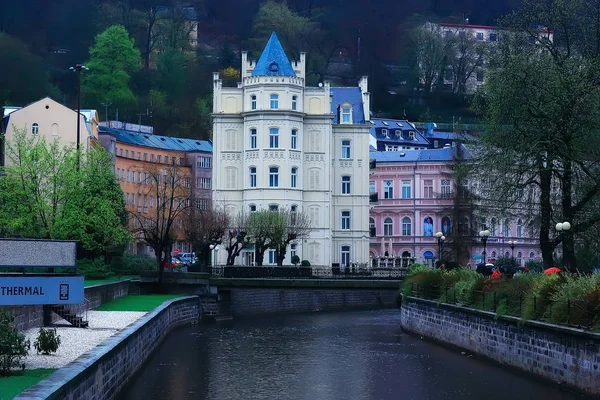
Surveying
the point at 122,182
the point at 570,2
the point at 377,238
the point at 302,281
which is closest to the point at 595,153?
the point at 570,2

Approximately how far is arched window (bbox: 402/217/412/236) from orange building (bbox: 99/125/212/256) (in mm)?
17799

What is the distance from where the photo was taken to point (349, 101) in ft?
320

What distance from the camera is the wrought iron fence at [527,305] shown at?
32719mm

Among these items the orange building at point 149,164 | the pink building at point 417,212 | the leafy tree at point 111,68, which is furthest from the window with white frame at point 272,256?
the leafy tree at point 111,68

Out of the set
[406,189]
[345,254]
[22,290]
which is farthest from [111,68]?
[22,290]

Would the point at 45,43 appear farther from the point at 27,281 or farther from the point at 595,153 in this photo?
the point at 27,281

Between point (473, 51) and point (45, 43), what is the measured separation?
5705cm

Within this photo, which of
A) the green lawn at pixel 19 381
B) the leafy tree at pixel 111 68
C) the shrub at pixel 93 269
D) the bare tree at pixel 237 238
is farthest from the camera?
the leafy tree at pixel 111 68

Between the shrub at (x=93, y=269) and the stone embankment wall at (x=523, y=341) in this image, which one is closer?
the stone embankment wall at (x=523, y=341)

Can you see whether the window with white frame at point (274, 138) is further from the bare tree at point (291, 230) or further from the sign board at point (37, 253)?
the sign board at point (37, 253)

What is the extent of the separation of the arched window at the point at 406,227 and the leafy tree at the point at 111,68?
149 ft

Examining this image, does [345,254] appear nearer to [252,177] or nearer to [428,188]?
[252,177]

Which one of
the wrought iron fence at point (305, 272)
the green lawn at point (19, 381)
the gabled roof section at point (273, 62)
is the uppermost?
the gabled roof section at point (273, 62)

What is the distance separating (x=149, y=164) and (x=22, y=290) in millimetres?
90715
